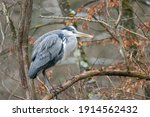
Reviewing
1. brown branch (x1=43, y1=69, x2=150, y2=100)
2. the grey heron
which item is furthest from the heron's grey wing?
brown branch (x1=43, y1=69, x2=150, y2=100)

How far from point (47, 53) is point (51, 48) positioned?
77 mm

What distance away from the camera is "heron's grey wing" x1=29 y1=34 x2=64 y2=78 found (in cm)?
630

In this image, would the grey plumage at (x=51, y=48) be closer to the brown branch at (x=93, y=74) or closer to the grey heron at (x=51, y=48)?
the grey heron at (x=51, y=48)

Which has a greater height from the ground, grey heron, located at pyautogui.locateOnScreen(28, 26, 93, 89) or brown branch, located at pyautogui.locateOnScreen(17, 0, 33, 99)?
brown branch, located at pyautogui.locateOnScreen(17, 0, 33, 99)

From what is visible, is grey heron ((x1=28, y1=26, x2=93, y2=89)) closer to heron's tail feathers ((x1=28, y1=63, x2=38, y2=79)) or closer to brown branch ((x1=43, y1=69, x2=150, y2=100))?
heron's tail feathers ((x1=28, y1=63, x2=38, y2=79))

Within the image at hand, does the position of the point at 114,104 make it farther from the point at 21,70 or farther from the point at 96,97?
the point at 96,97

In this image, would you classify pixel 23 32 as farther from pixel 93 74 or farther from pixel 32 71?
pixel 93 74

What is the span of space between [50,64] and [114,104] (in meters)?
0.74

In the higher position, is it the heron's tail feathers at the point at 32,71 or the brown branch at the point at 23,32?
the brown branch at the point at 23,32

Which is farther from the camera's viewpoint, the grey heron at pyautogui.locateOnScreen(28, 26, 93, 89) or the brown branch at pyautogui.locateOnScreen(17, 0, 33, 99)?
the grey heron at pyautogui.locateOnScreen(28, 26, 93, 89)

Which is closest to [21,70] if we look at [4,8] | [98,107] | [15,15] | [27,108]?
[27,108]

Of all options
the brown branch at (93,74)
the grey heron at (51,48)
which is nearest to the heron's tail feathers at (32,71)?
the grey heron at (51,48)

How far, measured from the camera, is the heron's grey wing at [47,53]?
630 cm

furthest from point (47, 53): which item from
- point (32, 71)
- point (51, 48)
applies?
point (32, 71)
